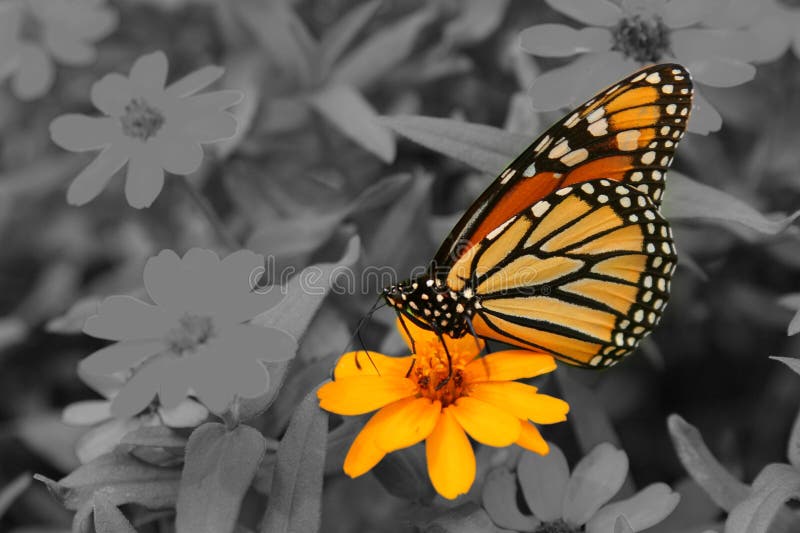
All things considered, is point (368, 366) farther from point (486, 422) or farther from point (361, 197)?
point (361, 197)

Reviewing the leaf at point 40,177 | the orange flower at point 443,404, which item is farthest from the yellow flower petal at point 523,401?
the leaf at point 40,177

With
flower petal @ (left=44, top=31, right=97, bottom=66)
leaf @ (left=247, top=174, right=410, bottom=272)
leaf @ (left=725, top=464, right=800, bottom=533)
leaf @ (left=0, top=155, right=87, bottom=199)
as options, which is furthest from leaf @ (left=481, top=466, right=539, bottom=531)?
leaf @ (left=0, top=155, right=87, bottom=199)

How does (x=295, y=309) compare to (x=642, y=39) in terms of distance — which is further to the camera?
(x=642, y=39)

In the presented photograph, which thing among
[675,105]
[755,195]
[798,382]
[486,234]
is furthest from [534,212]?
[798,382]

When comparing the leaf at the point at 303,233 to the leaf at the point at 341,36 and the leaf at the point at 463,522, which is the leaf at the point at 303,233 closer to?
the leaf at the point at 341,36

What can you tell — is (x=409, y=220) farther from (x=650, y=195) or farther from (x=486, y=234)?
(x=650, y=195)

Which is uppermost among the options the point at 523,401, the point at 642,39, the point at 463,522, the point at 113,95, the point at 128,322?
the point at 113,95

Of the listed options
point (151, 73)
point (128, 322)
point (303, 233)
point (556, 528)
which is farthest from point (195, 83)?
point (556, 528)
